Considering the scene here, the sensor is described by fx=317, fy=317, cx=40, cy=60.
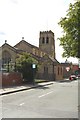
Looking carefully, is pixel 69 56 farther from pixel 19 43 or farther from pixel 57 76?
pixel 19 43

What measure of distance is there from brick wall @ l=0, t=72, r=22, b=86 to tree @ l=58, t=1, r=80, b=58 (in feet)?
62.2

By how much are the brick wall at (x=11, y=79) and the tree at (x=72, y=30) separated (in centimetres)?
1896

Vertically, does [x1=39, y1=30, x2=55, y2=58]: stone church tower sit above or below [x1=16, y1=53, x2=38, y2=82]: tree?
above

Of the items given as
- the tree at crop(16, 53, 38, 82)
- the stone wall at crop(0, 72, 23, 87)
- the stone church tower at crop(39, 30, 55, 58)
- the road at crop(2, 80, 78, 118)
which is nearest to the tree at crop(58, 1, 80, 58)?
the road at crop(2, 80, 78, 118)

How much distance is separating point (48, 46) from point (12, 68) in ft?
194

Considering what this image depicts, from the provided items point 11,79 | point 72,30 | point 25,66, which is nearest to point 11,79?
point 11,79

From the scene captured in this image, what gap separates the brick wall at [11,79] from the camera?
122 ft

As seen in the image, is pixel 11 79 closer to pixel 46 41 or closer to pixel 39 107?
pixel 39 107

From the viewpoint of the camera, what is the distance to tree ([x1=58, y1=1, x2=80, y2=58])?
55.1 feet

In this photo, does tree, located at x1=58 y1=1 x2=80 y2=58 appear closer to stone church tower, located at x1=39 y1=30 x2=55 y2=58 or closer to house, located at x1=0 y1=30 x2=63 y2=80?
house, located at x1=0 y1=30 x2=63 y2=80

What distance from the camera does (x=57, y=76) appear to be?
A: 79.4 meters

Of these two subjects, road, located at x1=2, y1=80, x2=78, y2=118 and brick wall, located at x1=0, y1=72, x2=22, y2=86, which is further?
brick wall, located at x1=0, y1=72, x2=22, y2=86

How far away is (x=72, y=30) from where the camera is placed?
17.4 meters

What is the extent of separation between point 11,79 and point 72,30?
22.9 metres
